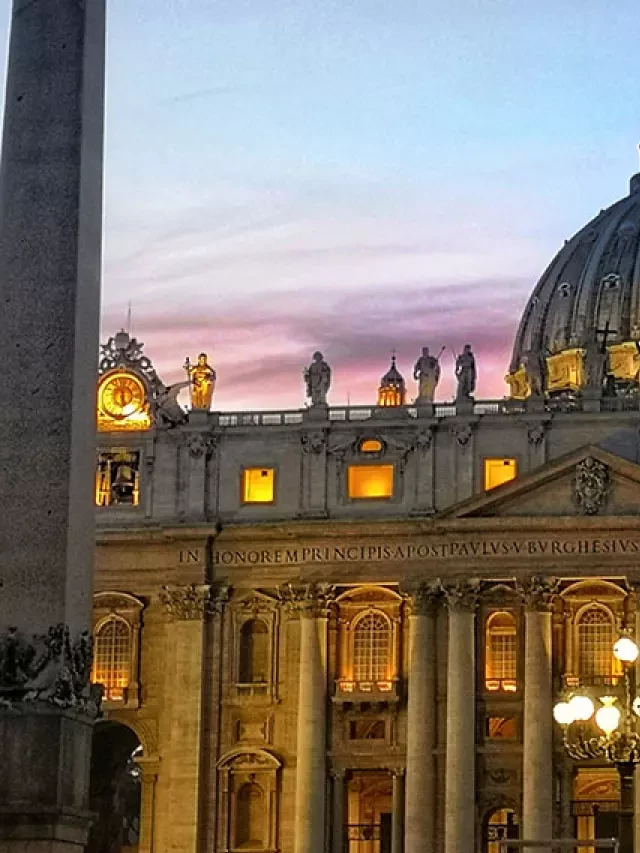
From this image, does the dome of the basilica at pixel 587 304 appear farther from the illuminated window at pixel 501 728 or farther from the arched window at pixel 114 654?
the arched window at pixel 114 654

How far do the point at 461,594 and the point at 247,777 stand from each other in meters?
8.97

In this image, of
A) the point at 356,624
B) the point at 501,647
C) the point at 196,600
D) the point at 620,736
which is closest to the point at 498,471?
the point at 501,647

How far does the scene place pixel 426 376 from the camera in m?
73.6

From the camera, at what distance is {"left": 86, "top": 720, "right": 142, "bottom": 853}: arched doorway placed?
77250mm

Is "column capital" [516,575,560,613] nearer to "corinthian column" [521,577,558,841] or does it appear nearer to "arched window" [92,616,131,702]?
"corinthian column" [521,577,558,841]

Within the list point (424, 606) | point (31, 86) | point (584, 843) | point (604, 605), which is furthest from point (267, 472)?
point (31, 86)

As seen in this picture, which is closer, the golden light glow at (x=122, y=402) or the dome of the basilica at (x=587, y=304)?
the golden light glow at (x=122, y=402)

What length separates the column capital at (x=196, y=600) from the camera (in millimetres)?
73250

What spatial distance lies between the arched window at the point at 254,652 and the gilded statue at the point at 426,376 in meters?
8.85

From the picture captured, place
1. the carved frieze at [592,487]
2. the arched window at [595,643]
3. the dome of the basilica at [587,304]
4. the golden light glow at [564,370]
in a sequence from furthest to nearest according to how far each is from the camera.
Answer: the dome of the basilica at [587,304] → the golden light glow at [564,370] → the arched window at [595,643] → the carved frieze at [592,487]

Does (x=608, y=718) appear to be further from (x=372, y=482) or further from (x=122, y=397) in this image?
(x=122, y=397)

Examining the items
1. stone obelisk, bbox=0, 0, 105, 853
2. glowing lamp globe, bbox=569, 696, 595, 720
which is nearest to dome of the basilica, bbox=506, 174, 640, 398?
glowing lamp globe, bbox=569, 696, 595, 720

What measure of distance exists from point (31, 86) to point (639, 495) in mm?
50653

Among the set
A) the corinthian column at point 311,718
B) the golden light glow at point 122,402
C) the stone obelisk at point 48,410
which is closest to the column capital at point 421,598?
the corinthian column at point 311,718
